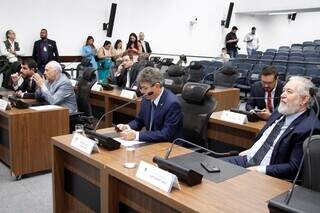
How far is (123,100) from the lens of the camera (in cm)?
420

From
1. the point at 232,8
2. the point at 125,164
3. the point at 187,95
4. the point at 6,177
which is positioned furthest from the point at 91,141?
the point at 232,8

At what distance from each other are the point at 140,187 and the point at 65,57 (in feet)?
24.6

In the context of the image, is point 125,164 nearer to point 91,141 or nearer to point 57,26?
point 91,141

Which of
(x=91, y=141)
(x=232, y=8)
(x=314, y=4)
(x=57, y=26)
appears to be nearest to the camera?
(x=91, y=141)

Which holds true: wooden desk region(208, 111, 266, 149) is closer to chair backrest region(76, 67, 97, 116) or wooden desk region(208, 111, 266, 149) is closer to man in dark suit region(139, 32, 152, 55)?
chair backrest region(76, 67, 97, 116)

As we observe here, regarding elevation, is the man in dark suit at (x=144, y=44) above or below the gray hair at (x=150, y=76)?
above

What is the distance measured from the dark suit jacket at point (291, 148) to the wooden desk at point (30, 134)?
205cm

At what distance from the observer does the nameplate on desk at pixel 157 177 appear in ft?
4.76

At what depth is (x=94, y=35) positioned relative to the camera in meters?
9.02

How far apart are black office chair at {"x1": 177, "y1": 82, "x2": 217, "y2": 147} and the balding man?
54.8 inches

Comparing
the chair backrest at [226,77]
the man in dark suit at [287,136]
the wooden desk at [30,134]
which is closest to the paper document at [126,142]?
the man in dark suit at [287,136]

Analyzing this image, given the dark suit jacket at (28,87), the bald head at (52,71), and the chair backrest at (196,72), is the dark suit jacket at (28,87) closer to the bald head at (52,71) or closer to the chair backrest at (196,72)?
the bald head at (52,71)

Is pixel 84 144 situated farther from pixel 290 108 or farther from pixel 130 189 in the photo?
pixel 290 108

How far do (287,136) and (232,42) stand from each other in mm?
10206
